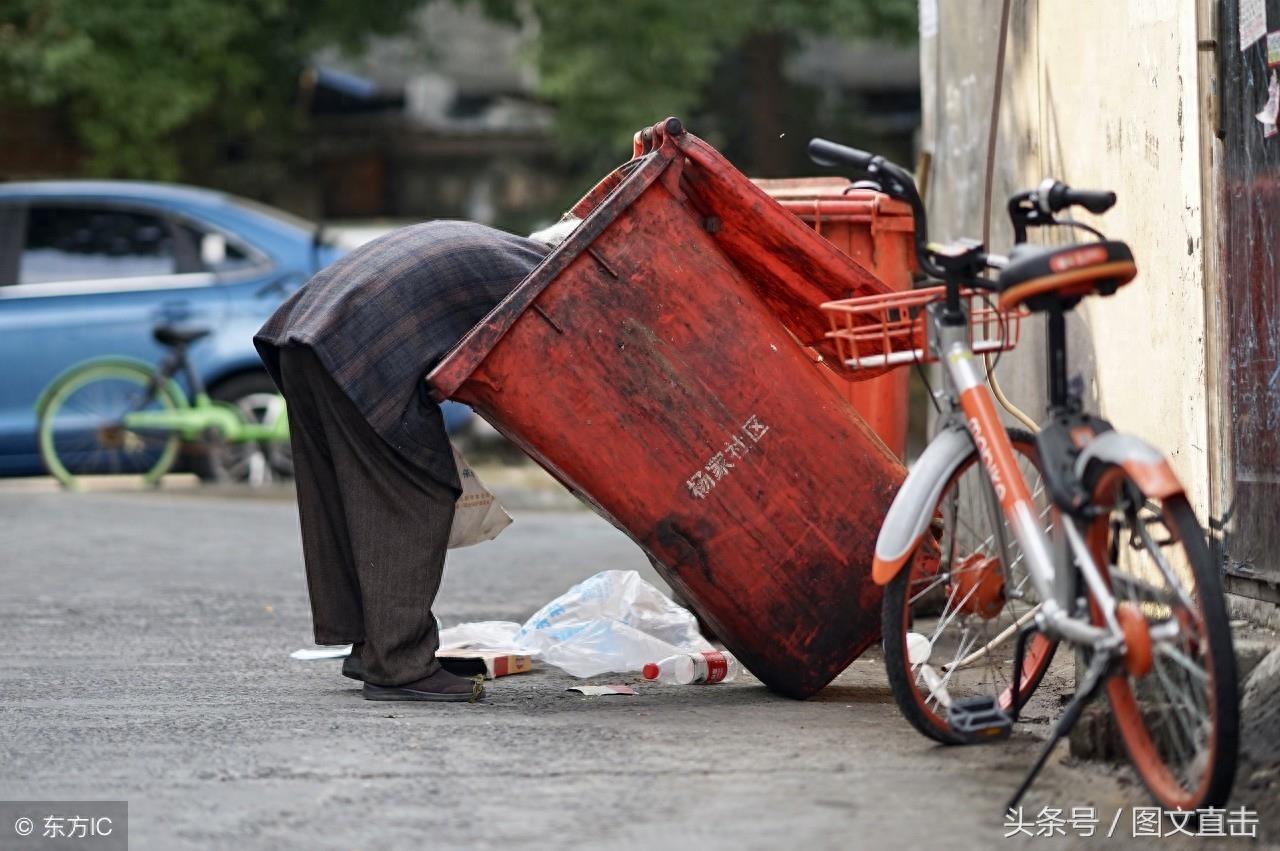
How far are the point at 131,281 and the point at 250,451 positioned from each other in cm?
127

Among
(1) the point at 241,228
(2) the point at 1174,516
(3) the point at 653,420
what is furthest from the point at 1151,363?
(1) the point at 241,228

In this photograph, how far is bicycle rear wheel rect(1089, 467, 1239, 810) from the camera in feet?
11.2

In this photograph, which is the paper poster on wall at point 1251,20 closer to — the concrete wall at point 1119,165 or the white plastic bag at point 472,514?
the concrete wall at point 1119,165

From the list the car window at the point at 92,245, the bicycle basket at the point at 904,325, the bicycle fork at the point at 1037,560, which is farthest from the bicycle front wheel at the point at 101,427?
the bicycle fork at the point at 1037,560

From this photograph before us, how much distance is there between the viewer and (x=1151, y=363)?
5.57m

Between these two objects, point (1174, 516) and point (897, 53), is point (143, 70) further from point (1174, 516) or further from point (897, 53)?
point (1174, 516)

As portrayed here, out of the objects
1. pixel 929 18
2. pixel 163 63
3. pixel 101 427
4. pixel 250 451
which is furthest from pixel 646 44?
pixel 929 18

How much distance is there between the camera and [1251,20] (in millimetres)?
4957

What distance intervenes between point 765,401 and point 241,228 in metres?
7.57

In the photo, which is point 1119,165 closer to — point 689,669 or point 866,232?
point 866,232

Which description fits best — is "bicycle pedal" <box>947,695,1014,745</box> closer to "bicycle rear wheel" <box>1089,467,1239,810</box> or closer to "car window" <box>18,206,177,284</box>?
"bicycle rear wheel" <box>1089,467,1239,810</box>

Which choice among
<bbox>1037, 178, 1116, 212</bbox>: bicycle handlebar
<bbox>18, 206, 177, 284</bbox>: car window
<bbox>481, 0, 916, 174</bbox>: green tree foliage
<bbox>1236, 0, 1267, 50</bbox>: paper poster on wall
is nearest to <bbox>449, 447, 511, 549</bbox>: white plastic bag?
<bbox>1037, 178, 1116, 212</bbox>: bicycle handlebar

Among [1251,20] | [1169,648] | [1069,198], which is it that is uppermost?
[1251,20]

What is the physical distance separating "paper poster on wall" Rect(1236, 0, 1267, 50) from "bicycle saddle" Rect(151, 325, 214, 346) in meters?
7.67
